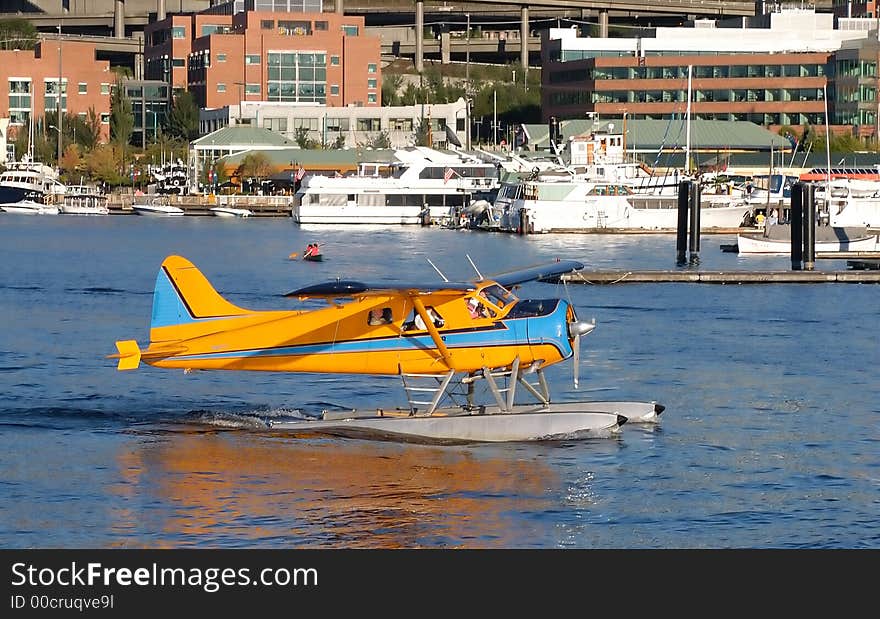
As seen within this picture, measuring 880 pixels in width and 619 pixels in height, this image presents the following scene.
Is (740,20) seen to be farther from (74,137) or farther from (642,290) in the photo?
(642,290)

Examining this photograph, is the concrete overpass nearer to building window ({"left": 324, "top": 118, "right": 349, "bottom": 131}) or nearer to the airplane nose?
building window ({"left": 324, "top": 118, "right": 349, "bottom": 131})

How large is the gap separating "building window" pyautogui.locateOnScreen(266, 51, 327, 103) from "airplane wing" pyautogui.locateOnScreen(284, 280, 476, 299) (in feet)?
395

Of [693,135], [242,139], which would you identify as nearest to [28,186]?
[242,139]

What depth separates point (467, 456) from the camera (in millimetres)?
22328

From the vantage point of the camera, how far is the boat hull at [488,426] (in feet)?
75.0

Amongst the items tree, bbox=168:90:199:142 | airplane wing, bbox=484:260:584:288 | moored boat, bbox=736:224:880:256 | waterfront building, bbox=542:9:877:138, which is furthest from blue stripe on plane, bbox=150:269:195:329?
tree, bbox=168:90:199:142

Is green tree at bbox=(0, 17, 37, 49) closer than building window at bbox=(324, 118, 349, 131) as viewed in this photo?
No

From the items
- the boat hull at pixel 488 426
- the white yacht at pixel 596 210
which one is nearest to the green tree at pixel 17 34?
the white yacht at pixel 596 210

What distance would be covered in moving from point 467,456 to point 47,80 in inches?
5079

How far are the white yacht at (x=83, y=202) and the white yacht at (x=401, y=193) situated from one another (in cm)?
1971

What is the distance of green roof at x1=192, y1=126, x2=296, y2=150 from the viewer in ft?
416

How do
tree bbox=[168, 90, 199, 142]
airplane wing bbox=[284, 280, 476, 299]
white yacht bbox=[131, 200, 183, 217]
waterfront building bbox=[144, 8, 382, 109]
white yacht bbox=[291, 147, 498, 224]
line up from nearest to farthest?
airplane wing bbox=[284, 280, 476, 299]
white yacht bbox=[291, 147, 498, 224]
white yacht bbox=[131, 200, 183, 217]
waterfront building bbox=[144, 8, 382, 109]
tree bbox=[168, 90, 199, 142]

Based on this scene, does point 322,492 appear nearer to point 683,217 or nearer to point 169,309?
point 169,309

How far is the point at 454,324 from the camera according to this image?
73.5 feet
